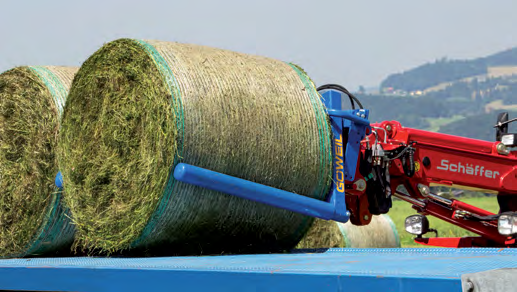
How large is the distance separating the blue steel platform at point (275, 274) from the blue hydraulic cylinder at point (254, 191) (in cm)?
32

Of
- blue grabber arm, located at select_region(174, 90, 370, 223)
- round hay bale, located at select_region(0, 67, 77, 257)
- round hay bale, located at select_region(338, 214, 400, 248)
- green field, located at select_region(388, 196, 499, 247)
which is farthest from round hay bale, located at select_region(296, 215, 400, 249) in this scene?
round hay bale, located at select_region(0, 67, 77, 257)

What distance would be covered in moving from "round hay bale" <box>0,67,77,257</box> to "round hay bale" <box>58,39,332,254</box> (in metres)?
0.46

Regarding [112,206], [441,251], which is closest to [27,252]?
[112,206]

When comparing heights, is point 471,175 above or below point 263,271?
below

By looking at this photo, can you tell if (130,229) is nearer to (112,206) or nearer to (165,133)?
(112,206)

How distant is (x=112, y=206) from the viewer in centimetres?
443

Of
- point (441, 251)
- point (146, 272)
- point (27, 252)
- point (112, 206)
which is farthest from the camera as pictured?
point (27, 252)

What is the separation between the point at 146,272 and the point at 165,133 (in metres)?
1.01

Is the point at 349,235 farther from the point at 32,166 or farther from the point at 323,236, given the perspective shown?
the point at 32,166

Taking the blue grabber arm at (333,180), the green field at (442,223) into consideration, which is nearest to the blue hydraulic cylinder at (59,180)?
the blue grabber arm at (333,180)

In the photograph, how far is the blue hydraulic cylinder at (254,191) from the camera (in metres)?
4.02

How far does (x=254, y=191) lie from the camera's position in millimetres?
4277

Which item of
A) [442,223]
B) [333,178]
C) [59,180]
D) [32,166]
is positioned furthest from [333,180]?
[442,223]

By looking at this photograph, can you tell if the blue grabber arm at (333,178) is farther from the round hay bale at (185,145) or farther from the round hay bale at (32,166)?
the round hay bale at (32,166)
